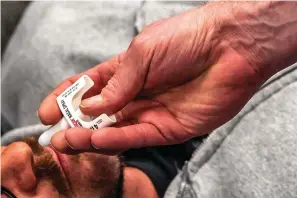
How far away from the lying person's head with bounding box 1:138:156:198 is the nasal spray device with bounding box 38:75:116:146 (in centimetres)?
10

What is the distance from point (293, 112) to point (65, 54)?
501mm

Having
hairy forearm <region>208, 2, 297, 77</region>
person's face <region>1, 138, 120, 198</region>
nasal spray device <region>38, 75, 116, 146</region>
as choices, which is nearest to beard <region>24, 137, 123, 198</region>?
person's face <region>1, 138, 120, 198</region>

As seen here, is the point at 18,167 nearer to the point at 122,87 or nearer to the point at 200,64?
the point at 122,87

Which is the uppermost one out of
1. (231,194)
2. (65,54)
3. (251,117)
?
(65,54)

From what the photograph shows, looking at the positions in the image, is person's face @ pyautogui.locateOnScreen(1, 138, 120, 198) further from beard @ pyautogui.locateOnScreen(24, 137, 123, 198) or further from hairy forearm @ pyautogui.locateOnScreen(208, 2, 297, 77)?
hairy forearm @ pyautogui.locateOnScreen(208, 2, 297, 77)

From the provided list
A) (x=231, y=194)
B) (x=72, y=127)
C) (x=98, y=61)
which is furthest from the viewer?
(x=98, y=61)

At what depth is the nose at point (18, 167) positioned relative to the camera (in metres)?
0.73

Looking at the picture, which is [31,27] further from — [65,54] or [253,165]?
[253,165]

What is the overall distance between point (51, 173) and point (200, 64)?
300 millimetres

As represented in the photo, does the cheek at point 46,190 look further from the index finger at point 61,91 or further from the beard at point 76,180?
the index finger at point 61,91

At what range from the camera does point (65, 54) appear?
3.36 feet

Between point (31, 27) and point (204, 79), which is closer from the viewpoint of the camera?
point (204, 79)

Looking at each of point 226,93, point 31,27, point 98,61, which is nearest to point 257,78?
point 226,93

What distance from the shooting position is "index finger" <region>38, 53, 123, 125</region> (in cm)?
69
